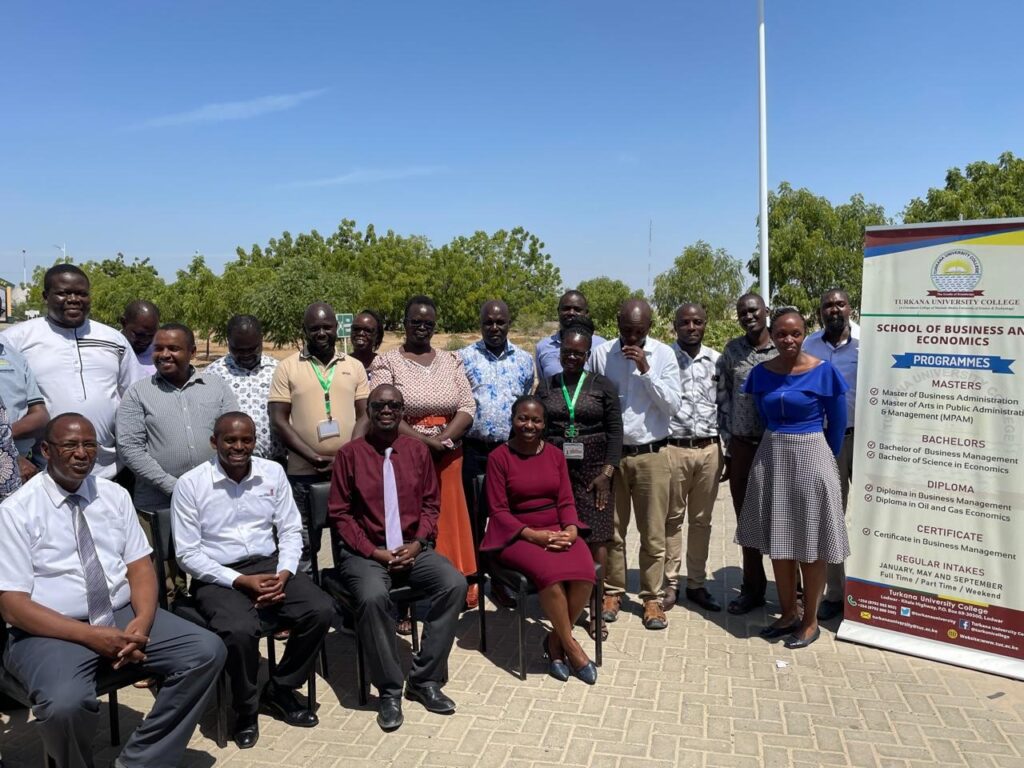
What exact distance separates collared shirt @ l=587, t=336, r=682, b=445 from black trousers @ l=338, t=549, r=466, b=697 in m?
→ 1.64

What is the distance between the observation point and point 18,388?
13.6ft

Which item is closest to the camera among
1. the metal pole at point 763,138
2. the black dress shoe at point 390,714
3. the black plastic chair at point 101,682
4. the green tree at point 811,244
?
the black plastic chair at point 101,682

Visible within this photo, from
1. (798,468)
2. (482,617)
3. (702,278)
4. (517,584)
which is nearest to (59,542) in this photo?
(517,584)

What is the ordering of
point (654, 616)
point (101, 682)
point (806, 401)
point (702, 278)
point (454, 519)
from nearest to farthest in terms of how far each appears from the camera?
point (101, 682), point (806, 401), point (454, 519), point (654, 616), point (702, 278)

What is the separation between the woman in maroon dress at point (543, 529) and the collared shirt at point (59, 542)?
1990mm

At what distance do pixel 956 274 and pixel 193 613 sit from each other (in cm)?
466

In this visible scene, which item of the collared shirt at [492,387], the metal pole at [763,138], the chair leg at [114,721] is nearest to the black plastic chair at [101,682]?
the chair leg at [114,721]

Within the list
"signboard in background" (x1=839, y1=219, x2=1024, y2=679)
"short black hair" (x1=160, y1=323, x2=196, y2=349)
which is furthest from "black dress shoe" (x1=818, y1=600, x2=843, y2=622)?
"short black hair" (x1=160, y1=323, x2=196, y2=349)

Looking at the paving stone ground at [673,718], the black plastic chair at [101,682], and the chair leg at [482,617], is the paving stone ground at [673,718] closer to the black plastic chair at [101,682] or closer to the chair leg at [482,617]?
the chair leg at [482,617]

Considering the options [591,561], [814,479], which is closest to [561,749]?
[591,561]

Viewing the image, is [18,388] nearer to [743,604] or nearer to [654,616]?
[654,616]

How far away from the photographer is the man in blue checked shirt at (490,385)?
5254 mm

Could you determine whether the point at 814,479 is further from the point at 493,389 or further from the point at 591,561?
the point at 493,389

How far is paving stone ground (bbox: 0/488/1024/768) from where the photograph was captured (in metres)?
3.57
